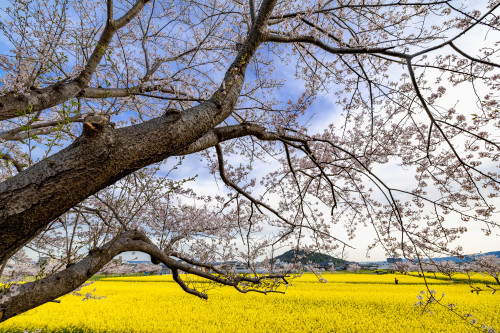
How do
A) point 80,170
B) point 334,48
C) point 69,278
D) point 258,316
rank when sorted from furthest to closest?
point 258,316, point 334,48, point 69,278, point 80,170

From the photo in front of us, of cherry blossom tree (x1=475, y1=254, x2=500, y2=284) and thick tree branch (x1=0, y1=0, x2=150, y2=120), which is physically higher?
thick tree branch (x1=0, y1=0, x2=150, y2=120)

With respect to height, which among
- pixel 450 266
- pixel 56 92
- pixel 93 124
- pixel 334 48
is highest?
pixel 56 92

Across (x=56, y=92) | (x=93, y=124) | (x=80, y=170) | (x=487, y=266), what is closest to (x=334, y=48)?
(x=93, y=124)

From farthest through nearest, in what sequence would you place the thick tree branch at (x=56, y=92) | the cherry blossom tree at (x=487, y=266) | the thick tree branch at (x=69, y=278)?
the thick tree branch at (x=56, y=92) < the cherry blossom tree at (x=487, y=266) < the thick tree branch at (x=69, y=278)

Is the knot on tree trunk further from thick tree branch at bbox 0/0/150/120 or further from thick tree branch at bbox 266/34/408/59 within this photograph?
thick tree branch at bbox 0/0/150/120

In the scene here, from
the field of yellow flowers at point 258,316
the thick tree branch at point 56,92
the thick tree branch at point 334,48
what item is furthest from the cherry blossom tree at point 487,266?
the thick tree branch at point 56,92

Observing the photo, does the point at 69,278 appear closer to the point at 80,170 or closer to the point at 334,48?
the point at 80,170

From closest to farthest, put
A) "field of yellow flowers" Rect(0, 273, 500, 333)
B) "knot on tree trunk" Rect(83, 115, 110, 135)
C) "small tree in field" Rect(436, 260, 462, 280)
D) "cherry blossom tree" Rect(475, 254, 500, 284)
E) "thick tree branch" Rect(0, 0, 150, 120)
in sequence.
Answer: "knot on tree trunk" Rect(83, 115, 110, 135), "cherry blossom tree" Rect(475, 254, 500, 284), "thick tree branch" Rect(0, 0, 150, 120), "small tree in field" Rect(436, 260, 462, 280), "field of yellow flowers" Rect(0, 273, 500, 333)

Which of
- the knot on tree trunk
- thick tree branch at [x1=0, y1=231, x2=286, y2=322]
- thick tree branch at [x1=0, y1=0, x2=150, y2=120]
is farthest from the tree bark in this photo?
thick tree branch at [x1=0, y1=0, x2=150, y2=120]

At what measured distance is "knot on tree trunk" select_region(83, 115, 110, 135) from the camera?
1510 millimetres

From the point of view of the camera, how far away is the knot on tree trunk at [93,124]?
1510 mm

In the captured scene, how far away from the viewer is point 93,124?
1.52m

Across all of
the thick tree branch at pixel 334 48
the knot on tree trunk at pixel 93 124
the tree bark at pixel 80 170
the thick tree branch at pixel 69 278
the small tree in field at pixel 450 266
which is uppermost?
Answer: the thick tree branch at pixel 334 48

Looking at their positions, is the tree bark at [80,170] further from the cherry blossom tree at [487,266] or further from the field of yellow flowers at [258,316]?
the field of yellow flowers at [258,316]
